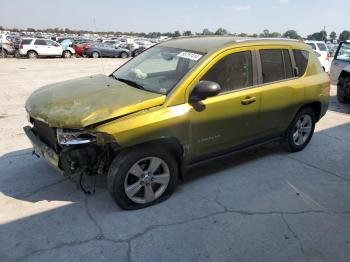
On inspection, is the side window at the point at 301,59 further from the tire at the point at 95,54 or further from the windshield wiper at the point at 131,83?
the tire at the point at 95,54

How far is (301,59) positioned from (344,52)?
21.0 feet

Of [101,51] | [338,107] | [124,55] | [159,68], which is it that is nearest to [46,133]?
[159,68]

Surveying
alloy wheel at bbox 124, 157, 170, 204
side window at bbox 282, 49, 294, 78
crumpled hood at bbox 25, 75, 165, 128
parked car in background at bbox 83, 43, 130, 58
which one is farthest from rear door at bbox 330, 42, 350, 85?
parked car in background at bbox 83, 43, 130, 58

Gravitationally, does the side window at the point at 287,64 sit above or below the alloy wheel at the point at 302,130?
above

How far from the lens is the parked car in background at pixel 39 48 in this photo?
82.4 ft

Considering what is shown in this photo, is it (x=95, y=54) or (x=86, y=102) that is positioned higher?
(x=86, y=102)

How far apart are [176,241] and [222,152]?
1.51m

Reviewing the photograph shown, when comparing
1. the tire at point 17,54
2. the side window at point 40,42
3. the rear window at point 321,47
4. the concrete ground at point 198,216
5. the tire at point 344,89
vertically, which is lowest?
the tire at point 17,54

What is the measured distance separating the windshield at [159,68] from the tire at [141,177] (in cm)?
74

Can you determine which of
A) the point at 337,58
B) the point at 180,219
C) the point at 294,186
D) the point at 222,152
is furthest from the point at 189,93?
the point at 337,58

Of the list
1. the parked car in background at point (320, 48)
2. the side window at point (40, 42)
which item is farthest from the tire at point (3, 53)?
the parked car in background at point (320, 48)

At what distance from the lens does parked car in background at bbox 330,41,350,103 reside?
9445 millimetres

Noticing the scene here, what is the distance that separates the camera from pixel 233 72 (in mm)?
4277

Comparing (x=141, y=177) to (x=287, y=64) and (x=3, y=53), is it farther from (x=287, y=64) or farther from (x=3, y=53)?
(x=3, y=53)
